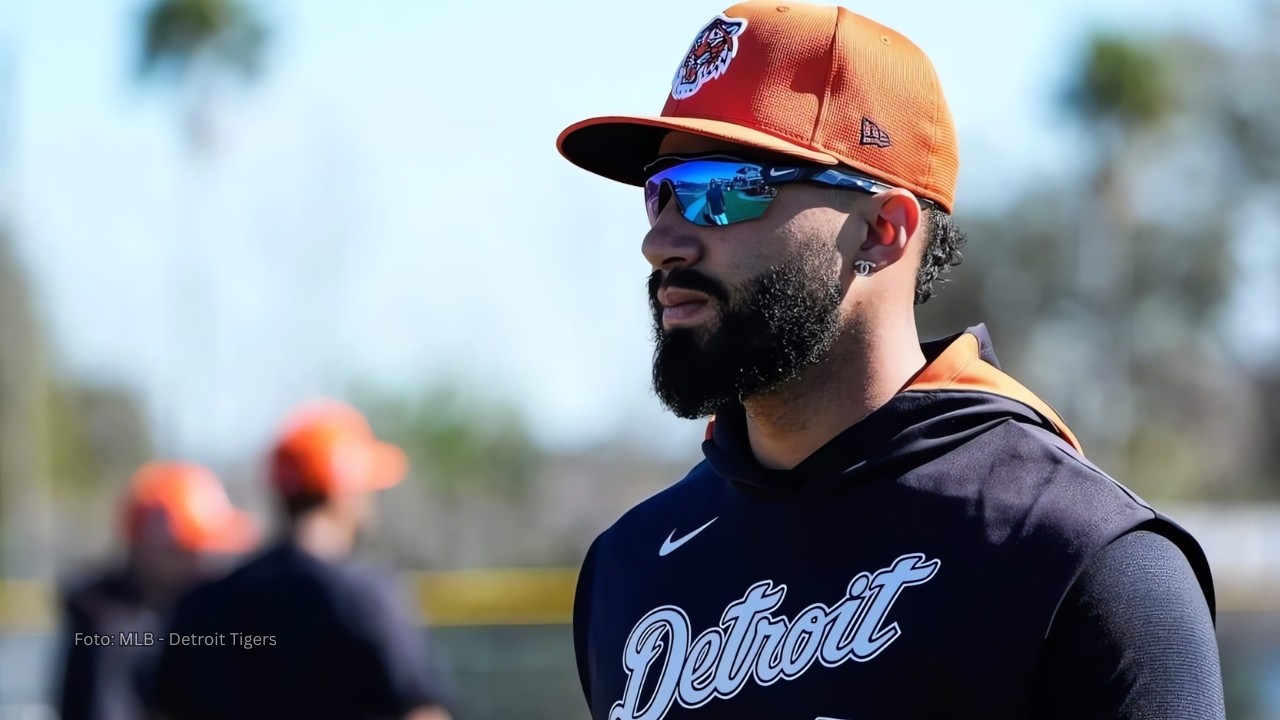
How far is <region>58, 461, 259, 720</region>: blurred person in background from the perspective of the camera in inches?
275

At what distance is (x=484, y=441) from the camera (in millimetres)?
35062

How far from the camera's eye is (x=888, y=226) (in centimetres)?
272

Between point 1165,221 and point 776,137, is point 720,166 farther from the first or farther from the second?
point 1165,221

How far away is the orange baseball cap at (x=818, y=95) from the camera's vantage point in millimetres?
2646

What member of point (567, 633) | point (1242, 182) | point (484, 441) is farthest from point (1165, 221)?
point (567, 633)

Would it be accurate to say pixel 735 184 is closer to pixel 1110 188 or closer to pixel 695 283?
pixel 695 283

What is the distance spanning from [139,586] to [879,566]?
5936 millimetres

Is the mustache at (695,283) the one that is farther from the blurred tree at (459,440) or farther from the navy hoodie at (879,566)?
the blurred tree at (459,440)

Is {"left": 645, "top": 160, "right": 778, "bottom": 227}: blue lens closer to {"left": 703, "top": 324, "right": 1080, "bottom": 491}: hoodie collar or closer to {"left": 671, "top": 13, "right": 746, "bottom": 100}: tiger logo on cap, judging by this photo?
{"left": 671, "top": 13, "right": 746, "bottom": 100}: tiger logo on cap

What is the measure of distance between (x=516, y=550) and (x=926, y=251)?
2486cm

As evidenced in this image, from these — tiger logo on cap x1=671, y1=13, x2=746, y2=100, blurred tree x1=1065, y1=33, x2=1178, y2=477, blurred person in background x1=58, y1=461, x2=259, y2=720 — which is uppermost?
tiger logo on cap x1=671, y1=13, x2=746, y2=100

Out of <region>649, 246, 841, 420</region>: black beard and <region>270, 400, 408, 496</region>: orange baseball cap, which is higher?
<region>649, 246, 841, 420</region>: black beard

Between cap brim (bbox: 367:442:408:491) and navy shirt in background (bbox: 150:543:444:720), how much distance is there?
2.39 ft

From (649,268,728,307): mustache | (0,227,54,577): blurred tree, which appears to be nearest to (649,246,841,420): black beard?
(649,268,728,307): mustache
